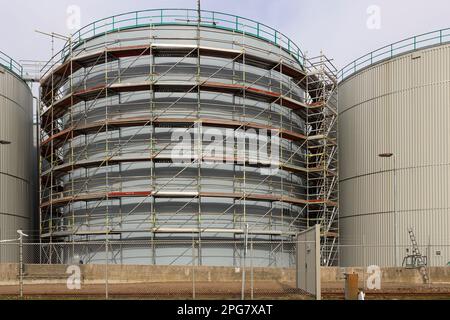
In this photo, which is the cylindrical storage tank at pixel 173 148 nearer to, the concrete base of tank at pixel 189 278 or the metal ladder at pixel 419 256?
the concrete base of tank at pixel 189 278

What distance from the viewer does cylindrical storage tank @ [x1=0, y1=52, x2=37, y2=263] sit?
37219 millimetres

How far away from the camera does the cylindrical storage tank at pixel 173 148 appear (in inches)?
1283

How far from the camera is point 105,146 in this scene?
3391 cm

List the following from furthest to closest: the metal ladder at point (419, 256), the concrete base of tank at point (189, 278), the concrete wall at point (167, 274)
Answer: the metal ladder at point (419, 256), the concrete wall at point (167, 274), the concrete base of tank at point (189, 278)

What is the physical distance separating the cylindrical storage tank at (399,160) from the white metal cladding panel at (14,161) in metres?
21.9

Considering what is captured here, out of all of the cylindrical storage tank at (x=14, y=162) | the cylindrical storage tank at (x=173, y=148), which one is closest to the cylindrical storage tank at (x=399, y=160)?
the cylindrical storage tank at (x=173, y=148)

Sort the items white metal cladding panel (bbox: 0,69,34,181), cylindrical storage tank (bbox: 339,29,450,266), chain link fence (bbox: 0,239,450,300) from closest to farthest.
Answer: chain link fence (bbox: 0,239,450,300)
cylindrical storage tank (bbox: 339,29,450,266)
white metal cladding panel (bbox: 0,69,34,181)

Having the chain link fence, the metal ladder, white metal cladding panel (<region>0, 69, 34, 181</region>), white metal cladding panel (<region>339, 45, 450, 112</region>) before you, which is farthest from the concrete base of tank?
white metal cladding panel (<region>339, 45, 450, 112</region>)

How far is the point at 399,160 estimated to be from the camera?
36.1m

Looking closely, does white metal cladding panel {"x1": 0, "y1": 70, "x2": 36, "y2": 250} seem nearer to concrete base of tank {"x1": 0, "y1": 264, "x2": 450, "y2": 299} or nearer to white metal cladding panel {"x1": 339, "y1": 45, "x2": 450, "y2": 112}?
concrete base of tank {"x1": 0, "y1": 264, "x2": 450, "y2": 299}

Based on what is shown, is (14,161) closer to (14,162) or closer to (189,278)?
(14,162)

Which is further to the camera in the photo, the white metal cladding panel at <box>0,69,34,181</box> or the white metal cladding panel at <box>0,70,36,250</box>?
the white metal cladding panel at <box>0,69,34,181</box>

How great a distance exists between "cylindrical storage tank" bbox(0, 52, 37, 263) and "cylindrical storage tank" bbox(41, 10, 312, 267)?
2.90 meters

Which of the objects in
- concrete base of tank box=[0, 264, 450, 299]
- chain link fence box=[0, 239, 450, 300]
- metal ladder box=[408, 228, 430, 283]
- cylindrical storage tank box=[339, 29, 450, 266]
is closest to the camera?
chain link fence box=[0, 239, 450, 300]
